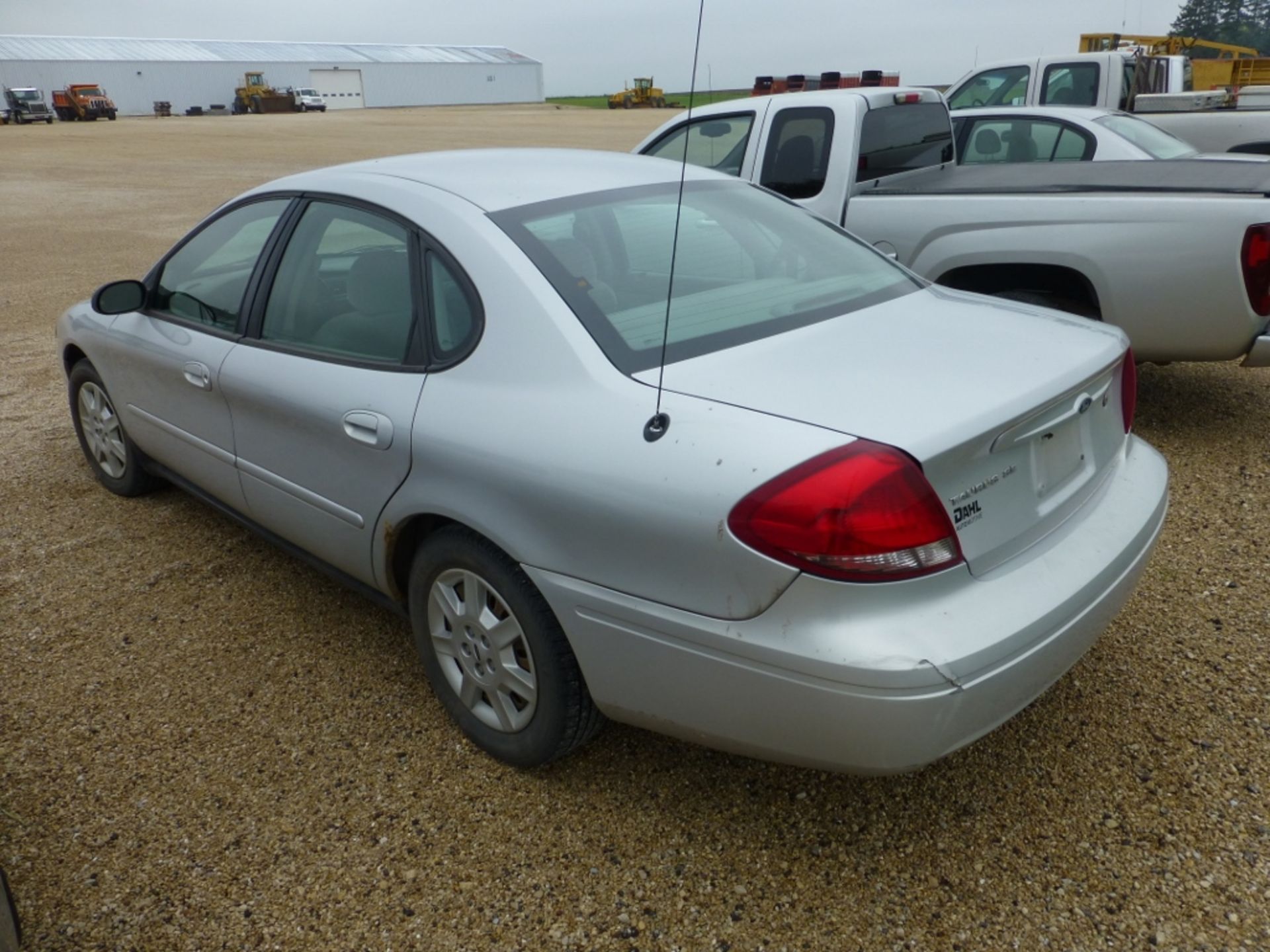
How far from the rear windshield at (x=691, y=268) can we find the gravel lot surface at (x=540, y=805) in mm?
1184

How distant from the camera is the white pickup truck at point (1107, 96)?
994cm

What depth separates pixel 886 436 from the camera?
2.00 meters

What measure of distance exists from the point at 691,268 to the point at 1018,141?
600 centimetres

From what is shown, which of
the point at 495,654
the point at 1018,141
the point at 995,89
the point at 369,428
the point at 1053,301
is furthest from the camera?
the point at 995,89

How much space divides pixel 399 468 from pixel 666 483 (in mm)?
898

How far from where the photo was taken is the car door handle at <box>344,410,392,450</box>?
8.80ft

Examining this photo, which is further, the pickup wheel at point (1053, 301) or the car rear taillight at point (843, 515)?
the pickup wheel at point (1053, 301)

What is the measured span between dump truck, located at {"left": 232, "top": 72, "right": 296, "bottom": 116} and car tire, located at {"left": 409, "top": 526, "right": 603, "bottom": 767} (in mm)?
67629

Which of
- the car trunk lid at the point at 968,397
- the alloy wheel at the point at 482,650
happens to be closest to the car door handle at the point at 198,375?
the alloy wheel at the point at 482,650

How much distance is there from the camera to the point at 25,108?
5047 cm

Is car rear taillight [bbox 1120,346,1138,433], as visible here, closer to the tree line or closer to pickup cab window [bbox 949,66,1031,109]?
pickup cab window [bbox 949,66,1031,109]

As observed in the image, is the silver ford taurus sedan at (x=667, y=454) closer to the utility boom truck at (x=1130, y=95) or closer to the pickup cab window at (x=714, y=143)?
the pickup cab window at (x=714, y=143)

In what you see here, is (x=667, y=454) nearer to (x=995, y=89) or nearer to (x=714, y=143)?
(x=714, y=143)

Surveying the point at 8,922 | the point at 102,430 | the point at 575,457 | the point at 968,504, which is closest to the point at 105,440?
the point at 102,430
